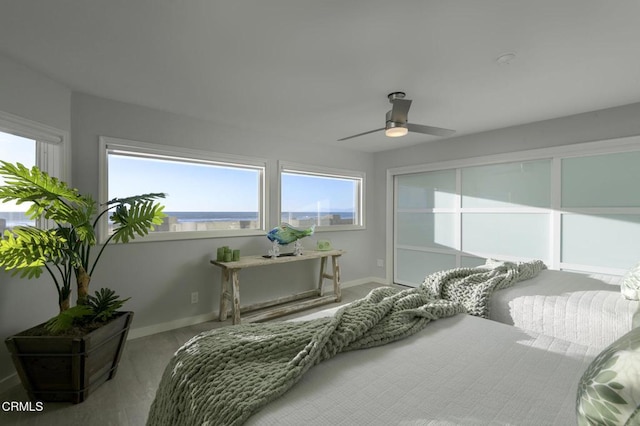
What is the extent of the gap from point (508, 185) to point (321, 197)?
99.5 inches

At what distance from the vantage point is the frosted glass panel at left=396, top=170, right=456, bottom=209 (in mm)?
4324

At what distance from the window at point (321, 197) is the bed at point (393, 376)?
2881 millimetres

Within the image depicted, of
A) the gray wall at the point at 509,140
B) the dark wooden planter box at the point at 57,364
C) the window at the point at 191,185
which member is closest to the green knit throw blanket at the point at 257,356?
the dark wooden planter box at the point at 57,364

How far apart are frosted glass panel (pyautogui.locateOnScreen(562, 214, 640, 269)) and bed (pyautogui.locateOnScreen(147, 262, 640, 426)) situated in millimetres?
2528

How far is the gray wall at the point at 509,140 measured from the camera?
9.70 feet

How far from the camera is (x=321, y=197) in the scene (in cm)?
462

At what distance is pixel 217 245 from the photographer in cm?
345

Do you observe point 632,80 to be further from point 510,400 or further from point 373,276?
point 373,276

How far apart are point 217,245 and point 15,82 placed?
6.92 ft

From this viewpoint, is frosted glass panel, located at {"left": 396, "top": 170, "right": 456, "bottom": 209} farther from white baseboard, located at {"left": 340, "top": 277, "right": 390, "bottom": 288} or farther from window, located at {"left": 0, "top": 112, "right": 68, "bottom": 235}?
window, located at {"left": 0, "top": 112, "right": 68, "bottom": 235}

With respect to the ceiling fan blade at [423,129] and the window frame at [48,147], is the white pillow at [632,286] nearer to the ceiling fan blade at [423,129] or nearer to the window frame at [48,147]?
the ceiling fan blade at [423,129]

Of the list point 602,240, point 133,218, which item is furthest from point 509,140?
point 133,218

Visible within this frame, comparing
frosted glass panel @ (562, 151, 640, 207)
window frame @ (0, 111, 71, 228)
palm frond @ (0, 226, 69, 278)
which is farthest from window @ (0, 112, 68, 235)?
frosted glass panel @ (562, 151, 640, 207)

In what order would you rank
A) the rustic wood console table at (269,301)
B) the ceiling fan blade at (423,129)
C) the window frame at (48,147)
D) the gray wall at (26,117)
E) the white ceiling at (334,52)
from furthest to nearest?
the rustic wood console table at (269,301), the ceiling fan blade at (423,129), the window frame at (48,147), the gray wall at (26,117), the white ceiling at (334,52)
